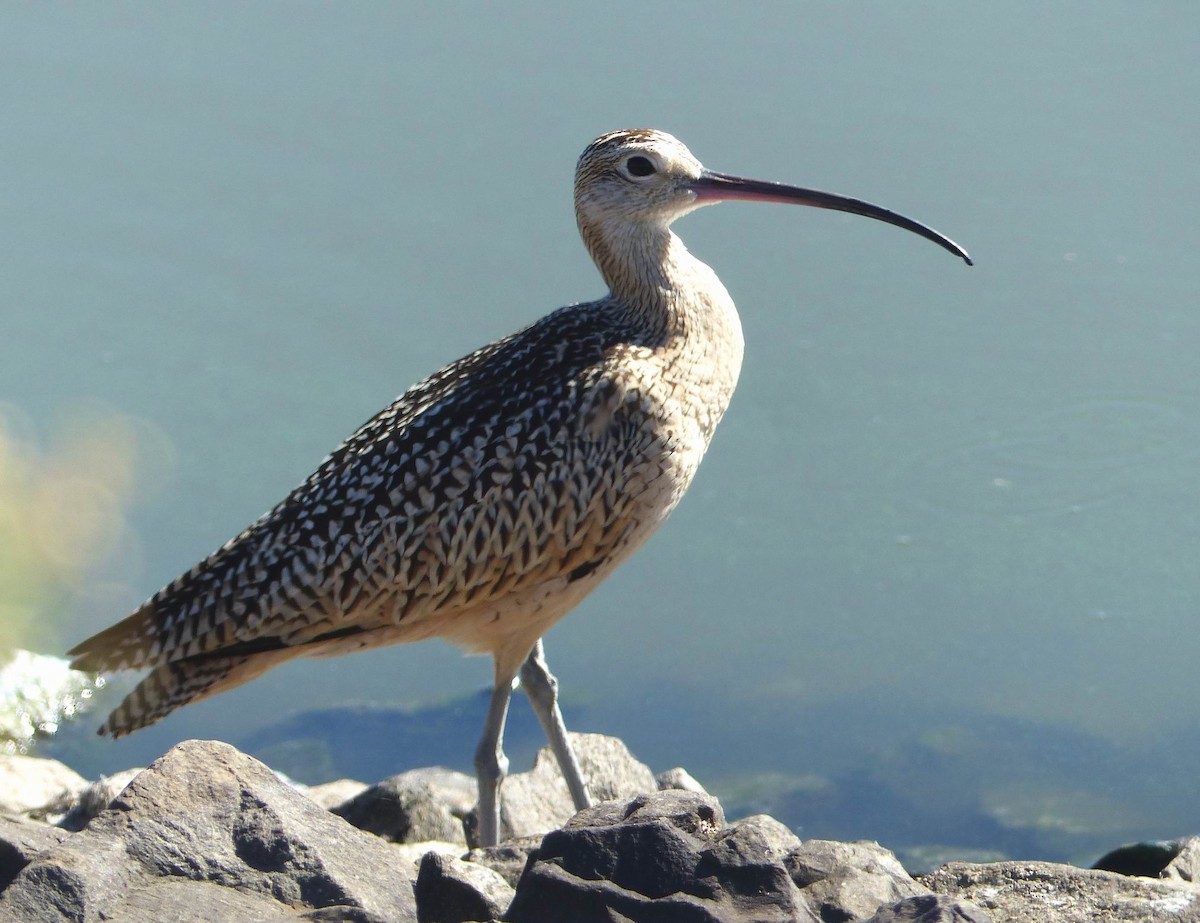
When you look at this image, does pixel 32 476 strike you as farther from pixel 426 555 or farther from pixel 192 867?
pixel 192 867

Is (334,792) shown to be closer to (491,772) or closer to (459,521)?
(491,772)

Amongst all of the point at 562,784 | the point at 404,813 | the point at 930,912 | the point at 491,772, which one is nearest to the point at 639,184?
the point at 491,772

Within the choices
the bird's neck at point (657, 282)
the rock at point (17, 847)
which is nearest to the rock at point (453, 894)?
the rock at point (17, 847)

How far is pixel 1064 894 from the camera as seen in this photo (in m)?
4.78

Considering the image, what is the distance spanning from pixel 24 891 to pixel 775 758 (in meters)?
4.87

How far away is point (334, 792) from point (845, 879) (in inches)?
146

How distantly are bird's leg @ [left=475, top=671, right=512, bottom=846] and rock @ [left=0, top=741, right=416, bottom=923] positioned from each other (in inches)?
75.4

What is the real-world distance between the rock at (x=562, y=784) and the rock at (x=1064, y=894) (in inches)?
93.3

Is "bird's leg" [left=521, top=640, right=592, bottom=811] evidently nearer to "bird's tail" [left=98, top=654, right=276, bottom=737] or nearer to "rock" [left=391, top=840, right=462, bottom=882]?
"rock" [left=391, top=840, right=462, bottom=882]

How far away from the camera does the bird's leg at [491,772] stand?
22.2 feet

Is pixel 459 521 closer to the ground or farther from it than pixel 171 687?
farther from it

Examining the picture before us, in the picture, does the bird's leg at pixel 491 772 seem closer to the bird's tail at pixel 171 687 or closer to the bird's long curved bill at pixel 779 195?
the bird's tail at pixel 171 687

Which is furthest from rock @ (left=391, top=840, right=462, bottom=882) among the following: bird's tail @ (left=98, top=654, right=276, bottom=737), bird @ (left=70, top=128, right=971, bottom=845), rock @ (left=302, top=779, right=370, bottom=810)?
bird's tail @ (left=98, top=654, right=276, bottom=737)

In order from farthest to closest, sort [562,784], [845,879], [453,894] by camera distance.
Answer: [562,784] < [845,879] < [453,894]
